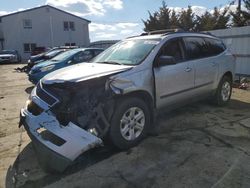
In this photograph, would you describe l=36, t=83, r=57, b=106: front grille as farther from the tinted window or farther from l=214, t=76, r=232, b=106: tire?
l=214, t=76, r=232, b=106: tire

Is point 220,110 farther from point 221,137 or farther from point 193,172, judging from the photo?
point 193,172

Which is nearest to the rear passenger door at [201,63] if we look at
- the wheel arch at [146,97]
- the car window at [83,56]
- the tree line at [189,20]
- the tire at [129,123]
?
the wheel arch at [146,97]

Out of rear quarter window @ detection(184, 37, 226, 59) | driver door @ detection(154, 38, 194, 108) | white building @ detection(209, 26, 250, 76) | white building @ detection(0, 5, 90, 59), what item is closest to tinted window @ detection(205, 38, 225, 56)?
rear quarter window @ detection(184, 37, 226, 59)

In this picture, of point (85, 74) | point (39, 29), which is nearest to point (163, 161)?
point (85, 74)

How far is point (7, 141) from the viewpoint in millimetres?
5109

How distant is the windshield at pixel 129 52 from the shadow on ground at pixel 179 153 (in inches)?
56.2

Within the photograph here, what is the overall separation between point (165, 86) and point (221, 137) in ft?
4.30

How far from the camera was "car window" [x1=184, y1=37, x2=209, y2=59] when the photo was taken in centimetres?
575

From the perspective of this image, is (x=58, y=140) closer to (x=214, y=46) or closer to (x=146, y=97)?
(x=146, y=97)

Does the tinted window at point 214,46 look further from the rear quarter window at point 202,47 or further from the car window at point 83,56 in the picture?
the car window at point 83,56

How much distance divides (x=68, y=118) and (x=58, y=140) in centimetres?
32

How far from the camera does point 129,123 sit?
4.46 m

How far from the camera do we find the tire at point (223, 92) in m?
6.77

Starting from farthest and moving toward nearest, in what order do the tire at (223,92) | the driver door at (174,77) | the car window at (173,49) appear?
the tire at (223,92)
the car window at (173,49)
the driver door at (174,77)
